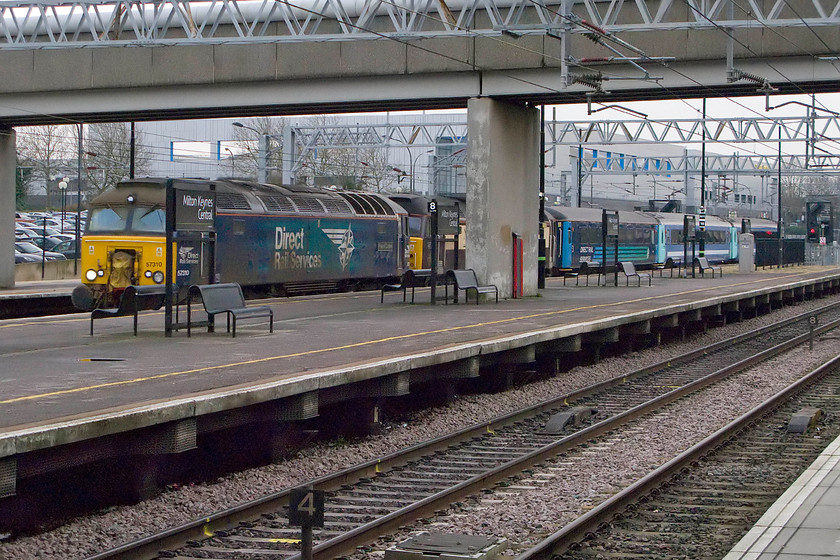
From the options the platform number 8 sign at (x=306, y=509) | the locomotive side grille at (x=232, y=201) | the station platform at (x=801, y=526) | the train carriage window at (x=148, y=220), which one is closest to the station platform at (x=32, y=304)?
the train carriage window at (x=148, y=220)

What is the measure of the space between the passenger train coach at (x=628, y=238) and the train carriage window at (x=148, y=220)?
22447 mm

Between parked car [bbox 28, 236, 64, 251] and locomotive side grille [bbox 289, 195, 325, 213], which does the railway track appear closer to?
locomotive side grille [bbox 289, 195, 325, 213]

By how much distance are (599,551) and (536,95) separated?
19.5 metres

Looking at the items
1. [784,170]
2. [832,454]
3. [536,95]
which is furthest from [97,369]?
[784,170]

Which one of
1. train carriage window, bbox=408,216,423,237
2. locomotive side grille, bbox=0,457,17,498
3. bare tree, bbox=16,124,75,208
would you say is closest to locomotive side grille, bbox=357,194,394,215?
train carriage window, bbox=408,216,423,237

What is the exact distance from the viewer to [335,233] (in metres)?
31.2

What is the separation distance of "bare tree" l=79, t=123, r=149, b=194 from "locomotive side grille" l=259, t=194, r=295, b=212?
40120mm

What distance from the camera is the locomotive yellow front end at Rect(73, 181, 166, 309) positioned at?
2408 centimetres

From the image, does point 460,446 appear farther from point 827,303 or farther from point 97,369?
point 827,303

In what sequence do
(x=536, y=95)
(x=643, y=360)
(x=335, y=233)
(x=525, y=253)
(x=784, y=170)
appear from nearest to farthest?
(x=643, y=360) → (x=536, y=95) → (x=525, y=253) → (x=335, y=233) → (x=784, y=170)

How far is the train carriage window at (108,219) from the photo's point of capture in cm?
2480

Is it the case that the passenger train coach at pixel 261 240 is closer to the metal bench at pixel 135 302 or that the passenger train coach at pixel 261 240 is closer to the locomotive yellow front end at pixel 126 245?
the locomotive yellow front end at pixel 126 245

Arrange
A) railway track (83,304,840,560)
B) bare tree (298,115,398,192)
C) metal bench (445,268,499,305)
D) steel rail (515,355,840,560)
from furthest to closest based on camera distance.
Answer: bare tree (298,115,398,192), metal bench (445,268,499,305), railway track (83,304,840,560), steel rail (515,355,840,560)

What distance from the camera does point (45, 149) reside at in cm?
7750
